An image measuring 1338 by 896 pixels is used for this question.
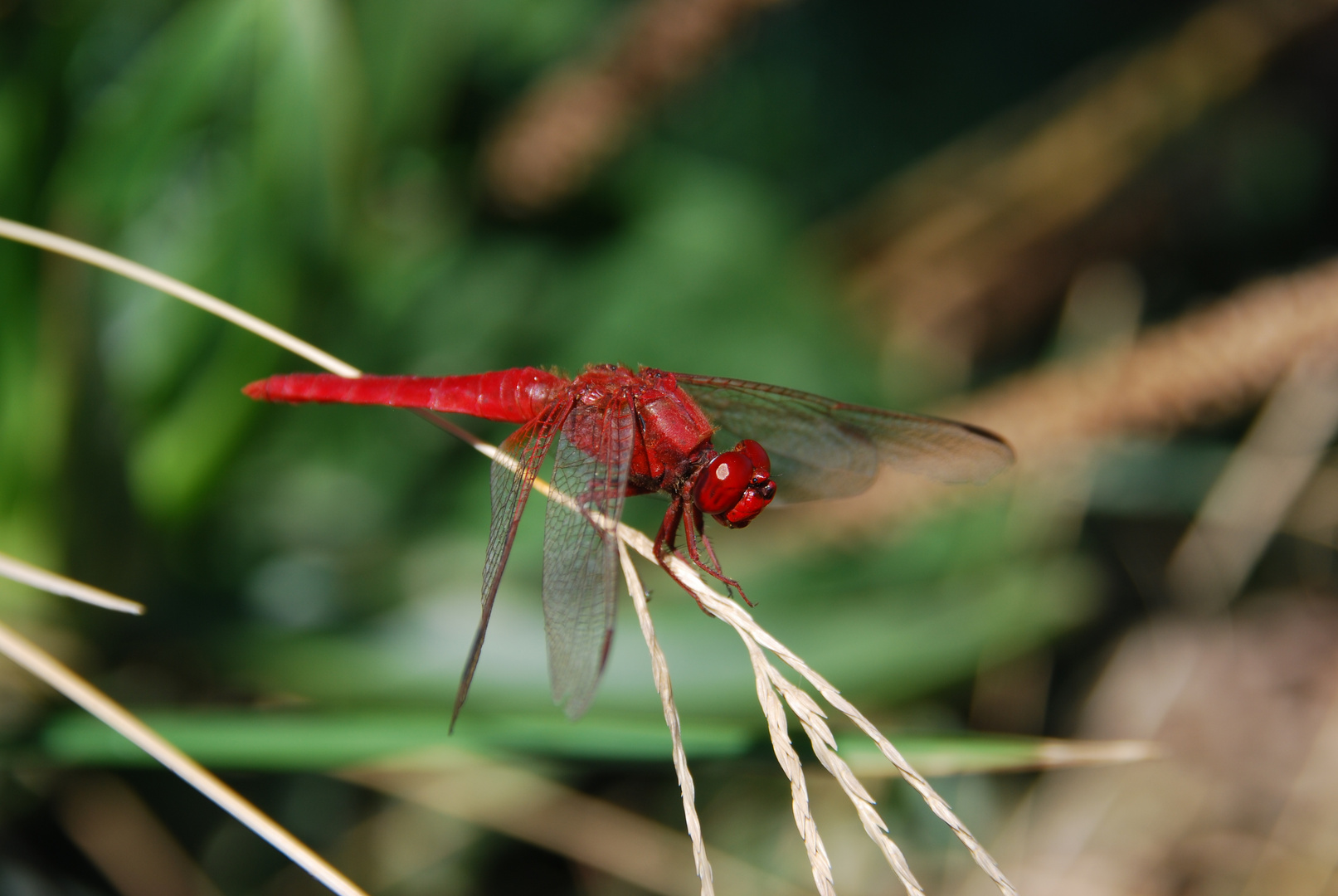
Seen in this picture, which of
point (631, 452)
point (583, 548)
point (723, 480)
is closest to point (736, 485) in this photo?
point (723, 480)

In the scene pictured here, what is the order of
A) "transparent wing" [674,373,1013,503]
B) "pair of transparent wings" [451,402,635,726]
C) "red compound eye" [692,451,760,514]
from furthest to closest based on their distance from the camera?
"transparent wing" [674,373,1013,503]
"red compound eye" [692,451,760,514]
"pair of transparent wings" [451,402,635,726]

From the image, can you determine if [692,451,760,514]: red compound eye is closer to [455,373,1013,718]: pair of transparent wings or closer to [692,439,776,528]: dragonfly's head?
[692,439,776,528]: dragonfly's head

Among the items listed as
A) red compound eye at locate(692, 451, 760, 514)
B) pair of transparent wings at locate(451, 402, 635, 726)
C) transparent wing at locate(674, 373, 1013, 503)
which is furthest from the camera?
transparent wing at locate(674, 373, 1013, 503)

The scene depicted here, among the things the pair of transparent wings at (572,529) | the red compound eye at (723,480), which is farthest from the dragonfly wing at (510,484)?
the red compound eye at (723,480)

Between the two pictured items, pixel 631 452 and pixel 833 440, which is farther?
pixel 833 440

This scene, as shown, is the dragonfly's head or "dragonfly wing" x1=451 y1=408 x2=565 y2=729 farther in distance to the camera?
the dragonfly's head

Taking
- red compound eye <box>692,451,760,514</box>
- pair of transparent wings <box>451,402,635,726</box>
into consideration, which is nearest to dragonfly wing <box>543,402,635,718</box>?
pair of transparent wings <box>451,402,635,726</box>

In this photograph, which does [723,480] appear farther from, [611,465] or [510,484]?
[510,484]
